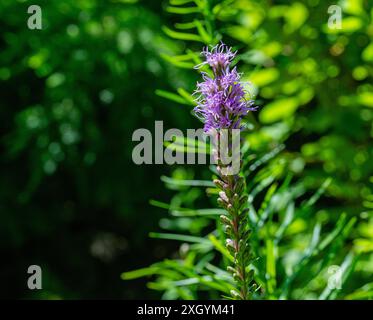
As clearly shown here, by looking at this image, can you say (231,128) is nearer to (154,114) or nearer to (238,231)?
(238,231)

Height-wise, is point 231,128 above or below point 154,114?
below

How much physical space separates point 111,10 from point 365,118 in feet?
3.38

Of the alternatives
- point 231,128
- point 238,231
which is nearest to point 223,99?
point 231,128

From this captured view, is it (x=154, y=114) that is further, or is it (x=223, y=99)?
(x=154, y=114)

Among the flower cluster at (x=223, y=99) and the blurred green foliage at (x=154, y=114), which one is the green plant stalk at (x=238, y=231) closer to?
the flower cluster at (x=223, y=99)

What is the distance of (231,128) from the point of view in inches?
31.8

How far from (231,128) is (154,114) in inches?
49.7

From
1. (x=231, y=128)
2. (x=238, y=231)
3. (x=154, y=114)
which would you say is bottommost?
(x=238, y=231)

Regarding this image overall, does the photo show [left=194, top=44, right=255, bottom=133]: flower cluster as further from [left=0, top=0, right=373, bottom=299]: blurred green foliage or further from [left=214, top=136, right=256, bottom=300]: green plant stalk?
[left=0, top=0, right=373, bottom=299]: blurred green foliage

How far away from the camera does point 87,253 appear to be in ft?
8.50

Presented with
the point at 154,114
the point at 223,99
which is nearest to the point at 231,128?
the point at 223,99

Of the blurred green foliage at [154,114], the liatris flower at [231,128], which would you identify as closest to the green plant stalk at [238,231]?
the liatris flower at [231,128]

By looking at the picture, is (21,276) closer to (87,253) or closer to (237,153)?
(87,253)
